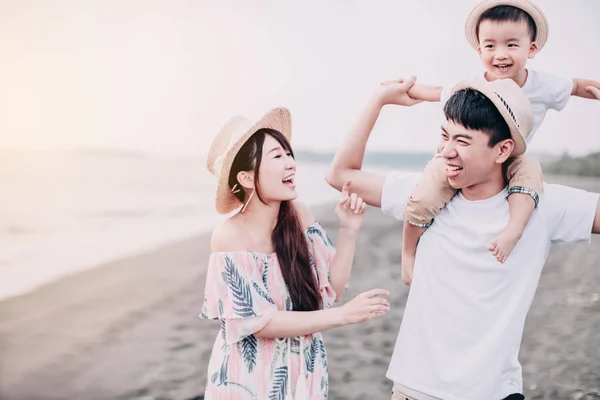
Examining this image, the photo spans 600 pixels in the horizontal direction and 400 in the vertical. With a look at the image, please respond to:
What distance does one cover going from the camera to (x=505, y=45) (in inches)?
78.8

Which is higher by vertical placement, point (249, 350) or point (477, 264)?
point (477, 264)

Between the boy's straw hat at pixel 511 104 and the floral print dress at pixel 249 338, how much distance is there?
0.71 meters

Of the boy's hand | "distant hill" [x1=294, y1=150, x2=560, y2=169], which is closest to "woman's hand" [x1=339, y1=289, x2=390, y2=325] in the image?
the boy's hand

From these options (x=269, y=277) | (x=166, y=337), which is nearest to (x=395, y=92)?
(x=269, y=277)

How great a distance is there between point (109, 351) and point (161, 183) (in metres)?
A: 1.27

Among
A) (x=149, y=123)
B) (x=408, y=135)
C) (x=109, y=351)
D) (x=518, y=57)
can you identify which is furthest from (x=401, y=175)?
(x=408, y=135)

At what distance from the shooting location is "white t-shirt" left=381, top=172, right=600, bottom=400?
167 centimetres

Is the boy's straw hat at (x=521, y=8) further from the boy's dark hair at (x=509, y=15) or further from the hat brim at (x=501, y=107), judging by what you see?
the hat brim at (x=501, y=107)

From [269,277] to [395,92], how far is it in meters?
0.61

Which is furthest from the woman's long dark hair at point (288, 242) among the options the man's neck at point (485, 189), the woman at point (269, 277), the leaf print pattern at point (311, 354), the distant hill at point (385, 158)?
the distant hill at point (385, 158)

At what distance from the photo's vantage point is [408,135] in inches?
196

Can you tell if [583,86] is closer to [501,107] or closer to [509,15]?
[509,15]

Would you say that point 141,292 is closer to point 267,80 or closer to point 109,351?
point 109,351

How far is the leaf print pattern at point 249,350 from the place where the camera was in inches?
74.4
